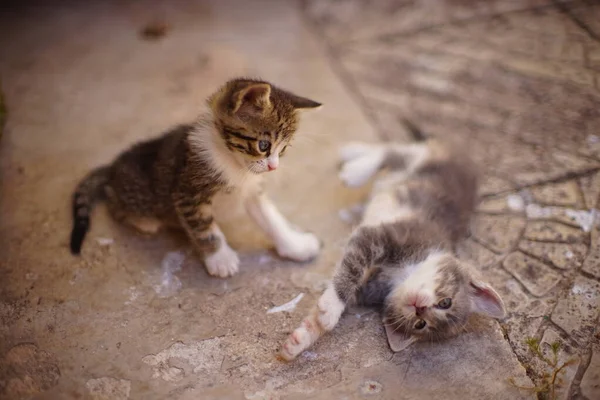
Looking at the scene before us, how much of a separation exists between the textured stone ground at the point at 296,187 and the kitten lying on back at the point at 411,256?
0.12 m

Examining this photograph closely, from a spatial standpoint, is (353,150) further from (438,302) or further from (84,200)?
(84,200)

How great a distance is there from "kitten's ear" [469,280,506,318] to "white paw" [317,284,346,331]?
0.60 meters

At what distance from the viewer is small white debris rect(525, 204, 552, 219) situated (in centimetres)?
279

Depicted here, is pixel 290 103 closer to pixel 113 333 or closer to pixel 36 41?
pixel 113 333

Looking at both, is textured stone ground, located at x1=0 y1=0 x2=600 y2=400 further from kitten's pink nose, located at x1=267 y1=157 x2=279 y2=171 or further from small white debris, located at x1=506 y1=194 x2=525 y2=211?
kitten's pink nose, located at x1=267 y1=157 x2=279 y2=171

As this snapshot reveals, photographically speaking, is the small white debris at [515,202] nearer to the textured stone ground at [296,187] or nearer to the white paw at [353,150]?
the textured stone ground at [296,187]

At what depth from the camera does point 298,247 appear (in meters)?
2.55

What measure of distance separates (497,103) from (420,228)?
1.54m

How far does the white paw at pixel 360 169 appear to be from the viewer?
290 centimetres

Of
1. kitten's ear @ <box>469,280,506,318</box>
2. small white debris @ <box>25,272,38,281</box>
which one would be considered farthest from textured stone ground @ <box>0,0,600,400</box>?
kitten's ear @ <box>469,280,506,318</box>

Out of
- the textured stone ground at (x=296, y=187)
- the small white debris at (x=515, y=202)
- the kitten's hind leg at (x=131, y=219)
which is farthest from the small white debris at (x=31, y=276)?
the small white debris at (x=515, y=202)

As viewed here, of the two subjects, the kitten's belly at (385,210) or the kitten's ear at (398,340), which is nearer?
the kitten's ear at (398,340)

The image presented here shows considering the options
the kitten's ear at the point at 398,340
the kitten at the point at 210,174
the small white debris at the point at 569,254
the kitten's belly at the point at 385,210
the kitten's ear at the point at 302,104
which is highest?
the kitten's ear at the point at 302,104

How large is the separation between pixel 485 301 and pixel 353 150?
123 cm
